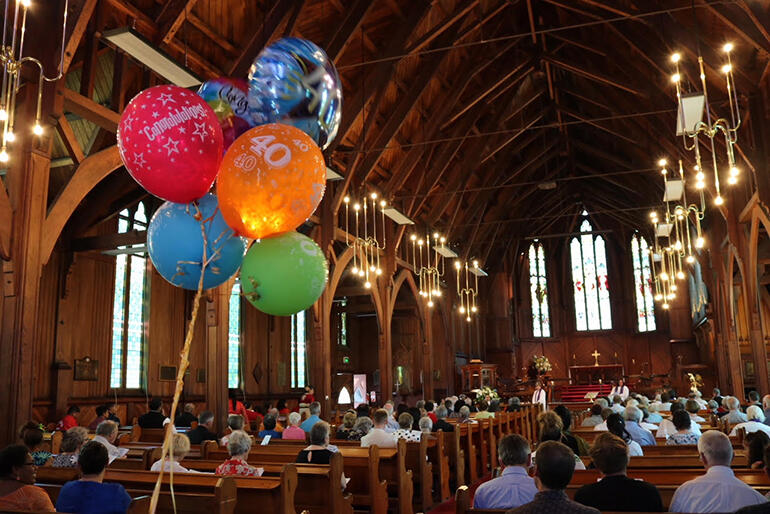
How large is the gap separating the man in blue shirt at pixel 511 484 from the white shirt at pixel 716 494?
774 mm

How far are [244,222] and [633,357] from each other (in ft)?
86.6

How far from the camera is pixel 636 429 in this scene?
686cm

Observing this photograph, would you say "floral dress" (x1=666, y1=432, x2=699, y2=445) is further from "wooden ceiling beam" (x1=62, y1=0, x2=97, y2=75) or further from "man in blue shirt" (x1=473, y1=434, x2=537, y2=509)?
"wooden ceiling beam" (x1=62, y1=0, x2=97, y2=75)

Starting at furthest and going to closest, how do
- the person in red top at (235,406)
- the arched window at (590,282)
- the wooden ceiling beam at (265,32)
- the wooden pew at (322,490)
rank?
the arched window at (590,282), the person in red top at (235,406), the wooden ceiling beam at (265,32), the wooden pew at (322,490)

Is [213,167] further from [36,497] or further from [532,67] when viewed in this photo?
[532,67]

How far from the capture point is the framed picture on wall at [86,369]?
1109 centimetres

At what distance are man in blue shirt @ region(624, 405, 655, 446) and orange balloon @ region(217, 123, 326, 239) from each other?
508 centimetres

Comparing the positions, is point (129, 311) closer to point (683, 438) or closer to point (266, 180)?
point (683, 438)

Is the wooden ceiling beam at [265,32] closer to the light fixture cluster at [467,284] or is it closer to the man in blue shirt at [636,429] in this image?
the man in blue shirt at [636,429]

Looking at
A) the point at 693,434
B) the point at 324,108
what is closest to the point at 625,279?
the point at 693,434

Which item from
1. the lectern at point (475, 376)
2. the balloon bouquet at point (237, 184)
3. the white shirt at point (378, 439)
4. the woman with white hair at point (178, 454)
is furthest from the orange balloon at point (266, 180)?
the lectern at point (475, 376)

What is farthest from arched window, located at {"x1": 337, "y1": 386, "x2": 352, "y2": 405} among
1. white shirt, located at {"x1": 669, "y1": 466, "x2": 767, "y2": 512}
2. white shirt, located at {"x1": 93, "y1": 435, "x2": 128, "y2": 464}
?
white shirt, located at {"x1": 669, "y1": 466, "x2": 767, "y2": 512}

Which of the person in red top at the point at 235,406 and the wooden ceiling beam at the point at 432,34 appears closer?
the person in red top at the point at 235,406

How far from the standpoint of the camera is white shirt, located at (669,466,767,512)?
10.8ft
